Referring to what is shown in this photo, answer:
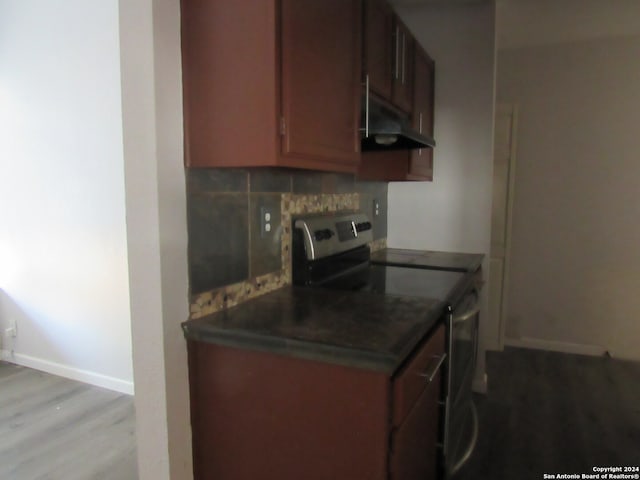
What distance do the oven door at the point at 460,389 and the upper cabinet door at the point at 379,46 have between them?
966 millimetres

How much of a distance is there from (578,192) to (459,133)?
4.33 feet

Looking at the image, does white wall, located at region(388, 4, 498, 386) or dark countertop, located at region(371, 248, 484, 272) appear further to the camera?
white wall, located at region(388, 4, 498, 386)

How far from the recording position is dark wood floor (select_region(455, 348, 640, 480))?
2.05 metres

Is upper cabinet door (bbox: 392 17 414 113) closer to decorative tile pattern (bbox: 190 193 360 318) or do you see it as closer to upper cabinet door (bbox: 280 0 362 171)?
upper cabinet door (bbox: 280 0 362 171)

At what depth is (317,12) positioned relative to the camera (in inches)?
52.9

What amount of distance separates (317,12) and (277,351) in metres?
1.01

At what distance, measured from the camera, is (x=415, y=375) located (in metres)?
1.23

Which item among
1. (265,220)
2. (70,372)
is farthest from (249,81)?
(70,372)

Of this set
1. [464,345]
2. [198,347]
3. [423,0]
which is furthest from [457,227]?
[198,347]

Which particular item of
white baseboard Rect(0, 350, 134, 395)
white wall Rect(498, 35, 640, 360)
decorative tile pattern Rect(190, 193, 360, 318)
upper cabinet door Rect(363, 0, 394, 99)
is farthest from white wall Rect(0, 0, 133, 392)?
white wall Rect(498, 35, 640, 360)

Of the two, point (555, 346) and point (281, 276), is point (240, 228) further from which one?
point (555, 346)

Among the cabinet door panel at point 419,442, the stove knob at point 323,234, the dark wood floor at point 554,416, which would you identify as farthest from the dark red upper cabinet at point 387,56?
the dark wood floor at point 554,416

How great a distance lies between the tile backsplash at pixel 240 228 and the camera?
51.2 inches

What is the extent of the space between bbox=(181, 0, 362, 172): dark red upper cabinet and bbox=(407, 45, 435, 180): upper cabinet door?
1210 mm
